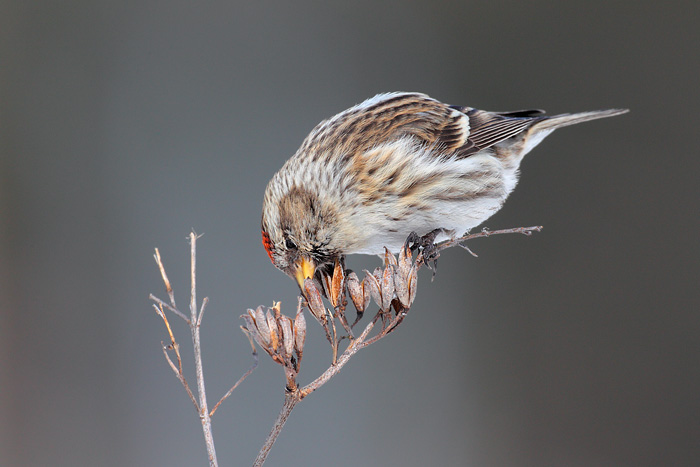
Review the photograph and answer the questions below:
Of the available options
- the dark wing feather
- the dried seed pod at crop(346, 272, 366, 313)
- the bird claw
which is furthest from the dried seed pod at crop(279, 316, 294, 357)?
the dark wing feather

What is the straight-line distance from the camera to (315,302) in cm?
84

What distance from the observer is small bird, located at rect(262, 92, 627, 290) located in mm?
1222

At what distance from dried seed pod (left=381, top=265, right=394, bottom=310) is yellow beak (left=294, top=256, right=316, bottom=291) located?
1.21ft

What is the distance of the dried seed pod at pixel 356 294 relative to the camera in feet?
2.73

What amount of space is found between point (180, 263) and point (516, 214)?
1471 mm

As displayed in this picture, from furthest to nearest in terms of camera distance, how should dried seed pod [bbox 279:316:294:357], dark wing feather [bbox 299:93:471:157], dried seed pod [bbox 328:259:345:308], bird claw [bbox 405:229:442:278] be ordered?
dark wing feather [bbox 299:93:471:157] → bird claw [bbox 405:229:442:278] → dried seed pod [bbox 328:259:345:308] → dried seed pod [bbox 279:316:294:357]

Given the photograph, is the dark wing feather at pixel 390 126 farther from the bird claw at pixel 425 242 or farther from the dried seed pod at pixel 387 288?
the dried seed pod at pixel 387 288

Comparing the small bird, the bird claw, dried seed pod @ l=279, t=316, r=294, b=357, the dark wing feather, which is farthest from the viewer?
the dark wing feather

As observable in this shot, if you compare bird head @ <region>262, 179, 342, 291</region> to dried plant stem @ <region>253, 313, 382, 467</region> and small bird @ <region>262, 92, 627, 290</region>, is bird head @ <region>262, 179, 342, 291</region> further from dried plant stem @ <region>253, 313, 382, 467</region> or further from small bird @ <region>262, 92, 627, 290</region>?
dried plant stem @ <region>253, 313, 382, 467</region>

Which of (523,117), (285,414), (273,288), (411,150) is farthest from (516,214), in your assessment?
(285,414)

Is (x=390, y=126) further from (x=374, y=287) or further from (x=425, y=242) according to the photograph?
(x=374, y=287)

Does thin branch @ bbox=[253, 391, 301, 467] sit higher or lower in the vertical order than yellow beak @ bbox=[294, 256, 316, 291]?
higher

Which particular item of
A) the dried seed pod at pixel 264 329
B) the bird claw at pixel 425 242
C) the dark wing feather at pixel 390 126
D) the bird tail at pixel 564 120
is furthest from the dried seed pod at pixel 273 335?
the bird tail at pixel 564 120

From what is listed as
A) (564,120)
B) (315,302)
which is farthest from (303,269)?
(564,120)
